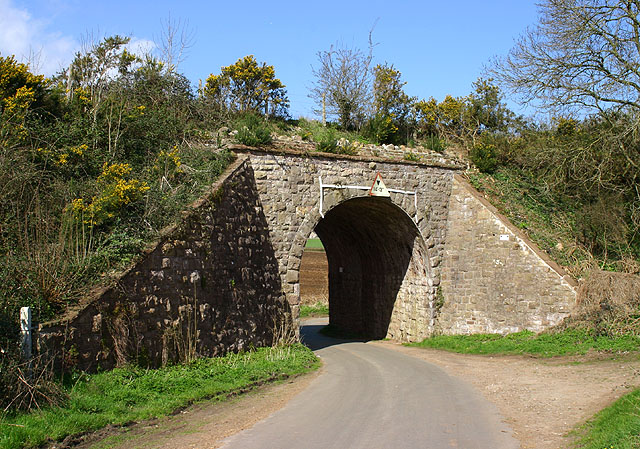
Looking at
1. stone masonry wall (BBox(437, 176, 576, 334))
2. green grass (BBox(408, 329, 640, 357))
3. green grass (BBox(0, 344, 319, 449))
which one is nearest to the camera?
green grass (BBox(0, 344, 319, 449))

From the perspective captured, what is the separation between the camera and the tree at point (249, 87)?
17125 millimetres

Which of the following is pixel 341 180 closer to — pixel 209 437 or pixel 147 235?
pixel 147 235

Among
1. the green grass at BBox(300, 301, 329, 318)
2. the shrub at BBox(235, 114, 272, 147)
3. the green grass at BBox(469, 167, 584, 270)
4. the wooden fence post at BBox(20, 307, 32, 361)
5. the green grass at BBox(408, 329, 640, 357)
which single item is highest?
the shrub at BBox(235, 114, 272, 147)

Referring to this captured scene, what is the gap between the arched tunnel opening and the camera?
16984mm

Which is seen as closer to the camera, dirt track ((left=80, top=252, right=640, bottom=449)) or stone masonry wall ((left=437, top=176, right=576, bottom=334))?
dirt track ((left=80, top=252, right=640, bottom=449))

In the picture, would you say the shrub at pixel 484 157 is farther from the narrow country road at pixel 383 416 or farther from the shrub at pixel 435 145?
the narrow country road at pixel 383 416

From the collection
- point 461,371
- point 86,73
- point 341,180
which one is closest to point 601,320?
point 461,371

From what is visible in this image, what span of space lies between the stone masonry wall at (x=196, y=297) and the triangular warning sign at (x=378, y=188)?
361cm

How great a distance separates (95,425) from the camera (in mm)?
6469

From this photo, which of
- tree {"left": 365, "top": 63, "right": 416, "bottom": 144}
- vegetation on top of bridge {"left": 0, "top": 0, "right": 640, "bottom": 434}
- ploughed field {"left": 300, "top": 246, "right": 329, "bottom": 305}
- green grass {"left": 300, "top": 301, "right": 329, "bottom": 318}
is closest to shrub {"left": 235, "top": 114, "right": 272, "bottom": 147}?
Result: vegetation on top of bridge {"left": 0, "top": 0, "right": 640, "bottom": 434}

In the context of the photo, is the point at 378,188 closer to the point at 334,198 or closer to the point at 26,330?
the point at 334,198

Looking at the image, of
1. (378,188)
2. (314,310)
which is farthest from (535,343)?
(314,310)

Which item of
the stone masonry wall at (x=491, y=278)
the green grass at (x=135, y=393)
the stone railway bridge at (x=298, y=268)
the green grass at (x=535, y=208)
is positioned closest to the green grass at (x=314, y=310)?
the stone railway bridge at (x=298, y=268)

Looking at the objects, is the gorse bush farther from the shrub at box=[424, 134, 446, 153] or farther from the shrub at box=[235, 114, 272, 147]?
the shrub at box=[424, 134, 446, 153]
